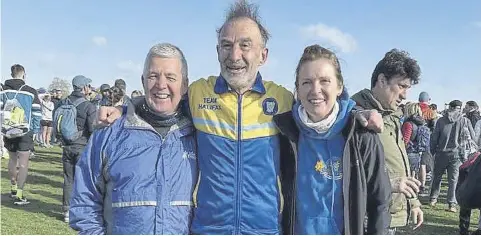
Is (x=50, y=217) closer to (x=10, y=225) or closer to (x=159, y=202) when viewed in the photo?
(x=10, y=225)

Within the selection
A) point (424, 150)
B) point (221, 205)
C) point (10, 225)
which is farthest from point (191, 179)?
point (424, 150)

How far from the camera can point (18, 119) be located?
8.48 meters

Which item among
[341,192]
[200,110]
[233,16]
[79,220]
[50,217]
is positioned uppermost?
[233,16]

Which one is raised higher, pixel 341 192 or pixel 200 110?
pixel 200 110

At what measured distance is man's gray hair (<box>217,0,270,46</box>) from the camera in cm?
312

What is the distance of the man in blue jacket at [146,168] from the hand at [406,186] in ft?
4.23

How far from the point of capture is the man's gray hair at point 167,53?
2893 millimetres

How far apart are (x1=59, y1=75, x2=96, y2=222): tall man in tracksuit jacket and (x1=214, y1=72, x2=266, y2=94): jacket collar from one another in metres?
5.00

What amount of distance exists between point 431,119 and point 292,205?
10.8 m

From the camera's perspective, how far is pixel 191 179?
288 cm

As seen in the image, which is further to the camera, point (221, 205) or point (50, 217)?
point (50, 217)

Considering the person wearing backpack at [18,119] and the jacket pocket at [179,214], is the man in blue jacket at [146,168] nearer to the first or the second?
the jacket pocket at [179,214]

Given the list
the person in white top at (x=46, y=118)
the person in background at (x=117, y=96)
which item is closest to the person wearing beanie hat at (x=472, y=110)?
the person in background at (x=117, y=96)

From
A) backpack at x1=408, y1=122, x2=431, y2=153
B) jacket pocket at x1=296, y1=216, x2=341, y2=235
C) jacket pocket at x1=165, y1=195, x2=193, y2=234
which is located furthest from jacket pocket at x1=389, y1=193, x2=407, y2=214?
backpack at x1=408, y1=122, x2=431, y2=153
